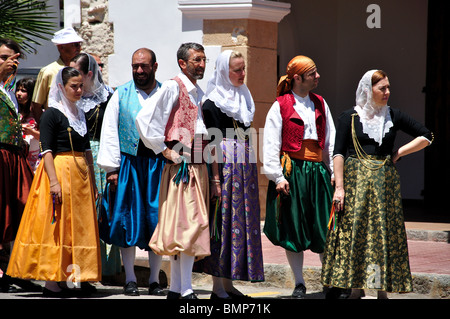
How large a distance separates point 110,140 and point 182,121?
86 cm

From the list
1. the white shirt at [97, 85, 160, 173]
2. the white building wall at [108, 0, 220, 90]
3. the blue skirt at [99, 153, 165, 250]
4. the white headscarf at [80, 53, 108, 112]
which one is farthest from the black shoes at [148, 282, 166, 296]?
the white building wall at [108, 0, 220, 90]

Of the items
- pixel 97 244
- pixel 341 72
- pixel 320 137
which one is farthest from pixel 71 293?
pixel 341 72

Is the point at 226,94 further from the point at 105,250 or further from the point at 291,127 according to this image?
the point at 105,250

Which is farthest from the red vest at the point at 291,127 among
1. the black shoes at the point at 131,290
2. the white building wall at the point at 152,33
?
the white building wall at the point at 152,33

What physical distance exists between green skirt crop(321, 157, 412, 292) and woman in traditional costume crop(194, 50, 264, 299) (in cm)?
63

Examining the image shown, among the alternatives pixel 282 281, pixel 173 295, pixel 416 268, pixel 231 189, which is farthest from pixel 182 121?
pixel 416 268

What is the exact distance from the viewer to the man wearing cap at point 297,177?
616 cm

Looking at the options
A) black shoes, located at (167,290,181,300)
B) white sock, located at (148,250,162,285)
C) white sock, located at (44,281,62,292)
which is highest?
white sock, located at (148,250,162,285)

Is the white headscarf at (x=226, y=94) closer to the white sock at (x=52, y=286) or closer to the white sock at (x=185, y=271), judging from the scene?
the white sock at (x=185, y=271)

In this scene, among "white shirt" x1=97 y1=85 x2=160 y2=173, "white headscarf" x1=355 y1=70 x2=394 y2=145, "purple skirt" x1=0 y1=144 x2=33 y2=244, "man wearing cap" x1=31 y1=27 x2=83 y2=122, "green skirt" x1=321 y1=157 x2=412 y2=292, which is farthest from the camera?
"man wearing cap" x1=31 y1=27 x2=83 y2=122

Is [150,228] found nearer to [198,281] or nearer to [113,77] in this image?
[198,281]

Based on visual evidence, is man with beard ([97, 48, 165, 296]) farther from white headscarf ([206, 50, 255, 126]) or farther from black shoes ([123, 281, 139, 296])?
white headscarf ([206, 50, 255, 126])

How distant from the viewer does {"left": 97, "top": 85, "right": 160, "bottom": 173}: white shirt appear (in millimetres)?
6121

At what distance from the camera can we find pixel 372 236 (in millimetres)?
5566
